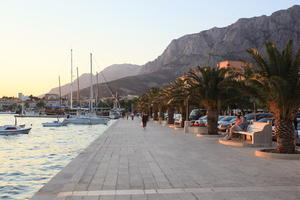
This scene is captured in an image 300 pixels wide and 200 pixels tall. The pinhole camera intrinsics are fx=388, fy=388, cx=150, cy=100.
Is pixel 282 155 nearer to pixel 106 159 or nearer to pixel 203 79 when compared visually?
pixel 106 159

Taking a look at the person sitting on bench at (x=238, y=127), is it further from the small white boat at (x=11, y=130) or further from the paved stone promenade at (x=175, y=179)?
the small white boat at (x=11, y=130)

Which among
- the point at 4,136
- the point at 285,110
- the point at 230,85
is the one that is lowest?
the point at 4,136

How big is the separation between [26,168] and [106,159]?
3.94 metres

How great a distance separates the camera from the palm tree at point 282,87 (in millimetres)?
13391

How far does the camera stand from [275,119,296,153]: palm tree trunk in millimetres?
13422

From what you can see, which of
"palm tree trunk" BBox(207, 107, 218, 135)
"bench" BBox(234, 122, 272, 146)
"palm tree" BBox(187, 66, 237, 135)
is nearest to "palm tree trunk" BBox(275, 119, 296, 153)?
"bench" BBox(234, 122, 272, 146)

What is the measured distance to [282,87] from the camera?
1323 centimetres

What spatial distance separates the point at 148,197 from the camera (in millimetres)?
7234

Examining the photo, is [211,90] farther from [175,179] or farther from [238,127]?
[175,179]

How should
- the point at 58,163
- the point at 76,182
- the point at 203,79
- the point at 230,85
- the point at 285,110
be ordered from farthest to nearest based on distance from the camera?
the point at 203,79 → the point at 230,85 → the point at 58,163 → the point at 285,110 → the point at 76,182

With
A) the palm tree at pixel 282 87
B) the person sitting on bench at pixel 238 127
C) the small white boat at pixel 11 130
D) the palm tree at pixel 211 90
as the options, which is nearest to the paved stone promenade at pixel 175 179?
the palm tree at pixel 282 87

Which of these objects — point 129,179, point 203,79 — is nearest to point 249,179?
point 129,179

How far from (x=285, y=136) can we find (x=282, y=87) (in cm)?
172

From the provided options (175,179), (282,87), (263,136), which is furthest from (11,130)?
(175,179)
